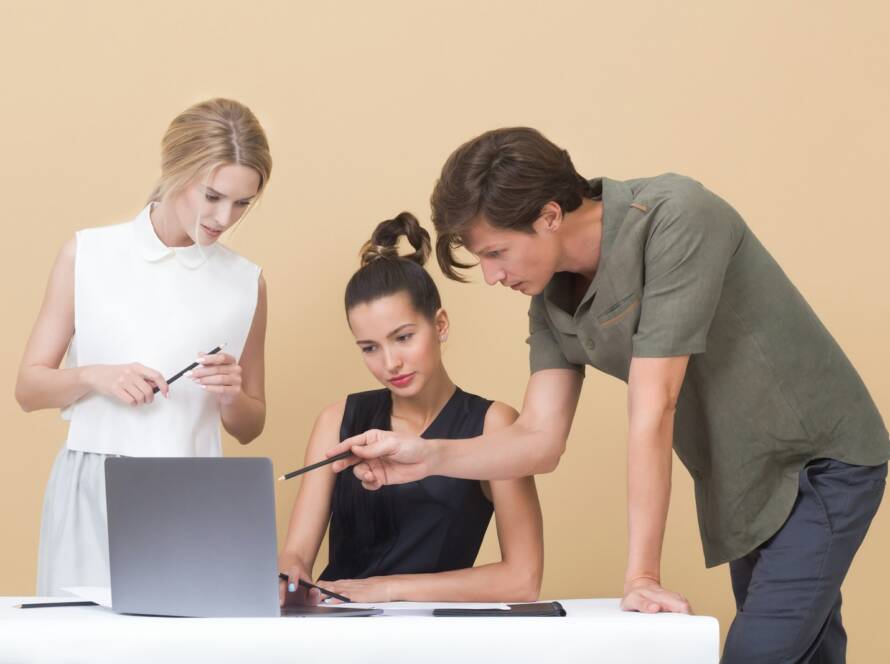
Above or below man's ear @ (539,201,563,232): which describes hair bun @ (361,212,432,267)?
above

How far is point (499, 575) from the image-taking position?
171 cm

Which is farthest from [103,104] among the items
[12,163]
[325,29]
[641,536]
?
[641,536]

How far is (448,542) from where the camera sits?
1840 millimetres

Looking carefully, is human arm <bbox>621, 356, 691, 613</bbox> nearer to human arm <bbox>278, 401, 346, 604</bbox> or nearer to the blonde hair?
human arm <bbox>278, 401, 346, 604</bbox>

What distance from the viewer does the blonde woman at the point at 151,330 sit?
1.74 m

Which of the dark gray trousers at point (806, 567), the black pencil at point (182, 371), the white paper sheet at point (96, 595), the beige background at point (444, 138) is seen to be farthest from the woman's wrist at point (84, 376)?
the dark gray trousers at point (806, 567)

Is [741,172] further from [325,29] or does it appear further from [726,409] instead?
[726,409]

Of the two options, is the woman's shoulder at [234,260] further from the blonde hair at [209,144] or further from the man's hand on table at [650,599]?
the man's hand on table at [650,599]

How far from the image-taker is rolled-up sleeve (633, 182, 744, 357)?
4.41 feet

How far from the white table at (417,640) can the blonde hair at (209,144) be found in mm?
896

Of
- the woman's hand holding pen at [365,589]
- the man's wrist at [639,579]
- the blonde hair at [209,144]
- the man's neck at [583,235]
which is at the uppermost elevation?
the blonde hair at [209,144]

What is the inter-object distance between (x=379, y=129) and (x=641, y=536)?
149 cm

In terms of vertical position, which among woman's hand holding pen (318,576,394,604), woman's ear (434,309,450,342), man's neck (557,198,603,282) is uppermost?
man's neck (557,198,603,282)

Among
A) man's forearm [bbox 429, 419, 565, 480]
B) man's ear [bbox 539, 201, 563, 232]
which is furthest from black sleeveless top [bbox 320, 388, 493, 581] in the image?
man's ear [bbox 539, 201, 563, 232]
